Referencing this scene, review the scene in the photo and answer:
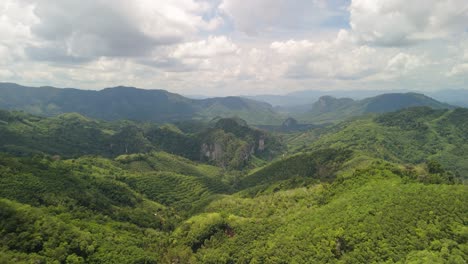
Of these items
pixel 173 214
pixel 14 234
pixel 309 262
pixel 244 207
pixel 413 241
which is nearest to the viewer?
pixel 413 241

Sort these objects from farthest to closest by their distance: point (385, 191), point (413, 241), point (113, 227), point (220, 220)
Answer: point (113, 227) → point (220, 220) → point (385, 191) → point (413, 241)

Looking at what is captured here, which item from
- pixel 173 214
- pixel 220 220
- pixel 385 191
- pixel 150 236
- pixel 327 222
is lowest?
pixel 173 214

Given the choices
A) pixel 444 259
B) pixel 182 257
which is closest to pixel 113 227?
pixel 182 257

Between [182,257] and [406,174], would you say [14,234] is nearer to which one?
[182,257]

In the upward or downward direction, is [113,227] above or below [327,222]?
below

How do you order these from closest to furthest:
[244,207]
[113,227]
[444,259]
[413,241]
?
1. [444,259]
2. [413,241]
3. [113,227]
4. [244,207]

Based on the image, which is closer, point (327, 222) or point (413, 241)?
point (413, 241)

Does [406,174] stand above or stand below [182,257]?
above

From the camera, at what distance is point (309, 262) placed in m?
76.9

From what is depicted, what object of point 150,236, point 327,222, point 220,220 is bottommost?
point 150,236

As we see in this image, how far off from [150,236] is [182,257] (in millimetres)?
33832

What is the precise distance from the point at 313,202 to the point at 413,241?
51.3 meters

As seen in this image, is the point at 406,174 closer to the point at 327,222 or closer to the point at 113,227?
the point at 327,222

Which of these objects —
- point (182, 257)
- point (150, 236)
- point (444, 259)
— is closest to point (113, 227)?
point (150, 236)
